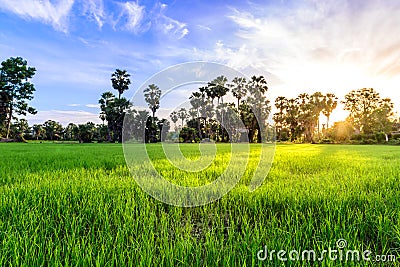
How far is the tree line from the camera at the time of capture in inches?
165

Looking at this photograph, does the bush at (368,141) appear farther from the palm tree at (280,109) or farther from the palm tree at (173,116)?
the palm tree at (173,116)

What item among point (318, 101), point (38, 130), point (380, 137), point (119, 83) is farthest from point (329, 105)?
Result: point (38, 130)

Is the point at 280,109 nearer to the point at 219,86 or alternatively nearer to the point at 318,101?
the point at 318,101

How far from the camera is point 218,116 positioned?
209 inches

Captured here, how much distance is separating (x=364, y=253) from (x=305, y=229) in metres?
0.41

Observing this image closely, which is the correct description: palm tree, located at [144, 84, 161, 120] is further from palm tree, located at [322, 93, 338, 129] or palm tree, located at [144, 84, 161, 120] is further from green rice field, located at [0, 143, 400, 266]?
palm tree, located at [322, 93, 338, 129]

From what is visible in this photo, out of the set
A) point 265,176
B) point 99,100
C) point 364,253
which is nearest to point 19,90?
point 99,100

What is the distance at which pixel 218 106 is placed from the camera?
4.97 m

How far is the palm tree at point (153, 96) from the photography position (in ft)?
11.2

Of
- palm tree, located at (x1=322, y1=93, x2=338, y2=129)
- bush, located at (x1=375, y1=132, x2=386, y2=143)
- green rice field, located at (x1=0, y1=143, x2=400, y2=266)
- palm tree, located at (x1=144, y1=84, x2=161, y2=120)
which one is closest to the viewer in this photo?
green rice field, located at (x1=0, y1=143, x2=400, y2=266)

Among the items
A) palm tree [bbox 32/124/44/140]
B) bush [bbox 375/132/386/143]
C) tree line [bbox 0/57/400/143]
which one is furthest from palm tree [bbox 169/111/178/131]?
palm tree [bbox 32/124/44/140]

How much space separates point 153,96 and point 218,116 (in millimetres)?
1957

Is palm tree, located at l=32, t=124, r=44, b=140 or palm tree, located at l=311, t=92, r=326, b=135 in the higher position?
palm tree, located at l=311, t=92, r=326, b=135

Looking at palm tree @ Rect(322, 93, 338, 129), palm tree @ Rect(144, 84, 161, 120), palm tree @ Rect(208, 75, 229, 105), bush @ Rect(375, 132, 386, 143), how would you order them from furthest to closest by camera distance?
palm tree @ Rect(322, 93, 338, 129) < bush @ Rect(375, 132, 386, 143) < palm tree @ Rect(208, 75, 229, 105) < palm tree @ Rect(144, 84, 161, 120)
